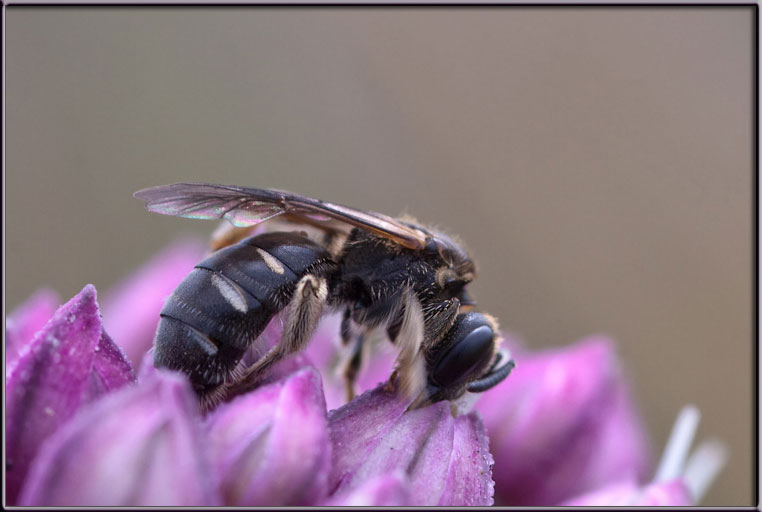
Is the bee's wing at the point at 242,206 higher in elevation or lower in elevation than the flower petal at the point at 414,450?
higher

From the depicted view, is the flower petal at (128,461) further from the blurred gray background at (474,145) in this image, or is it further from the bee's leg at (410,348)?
the blurred gray background at (474,145)

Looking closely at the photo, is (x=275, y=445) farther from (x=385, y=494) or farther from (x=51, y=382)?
(x=51, y=382)

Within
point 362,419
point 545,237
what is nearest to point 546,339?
point 545,237

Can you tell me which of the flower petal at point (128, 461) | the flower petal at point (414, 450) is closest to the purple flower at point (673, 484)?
the flower petal at point (414, 450)

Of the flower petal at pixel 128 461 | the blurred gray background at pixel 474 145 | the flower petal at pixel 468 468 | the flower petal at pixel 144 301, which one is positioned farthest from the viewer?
the blurred gray background at pixel 474 145

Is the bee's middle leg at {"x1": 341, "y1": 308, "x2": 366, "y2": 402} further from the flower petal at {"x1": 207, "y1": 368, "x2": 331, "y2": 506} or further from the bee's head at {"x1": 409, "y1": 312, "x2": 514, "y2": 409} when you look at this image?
the flower petal at {"x1": 207, "y1": 368, "x2": 331, "y2": 506}

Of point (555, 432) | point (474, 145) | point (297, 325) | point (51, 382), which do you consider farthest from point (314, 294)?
point (474, 145)

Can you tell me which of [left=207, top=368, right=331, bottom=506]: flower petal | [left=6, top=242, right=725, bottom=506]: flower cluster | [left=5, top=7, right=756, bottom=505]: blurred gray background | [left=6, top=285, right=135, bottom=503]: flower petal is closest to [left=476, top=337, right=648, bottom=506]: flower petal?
[left=6, top=242, right=725, bottom=506]: flower cluster
